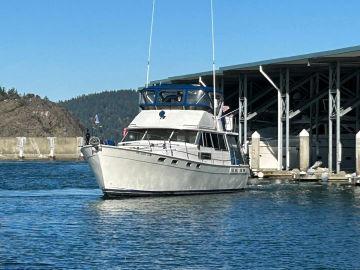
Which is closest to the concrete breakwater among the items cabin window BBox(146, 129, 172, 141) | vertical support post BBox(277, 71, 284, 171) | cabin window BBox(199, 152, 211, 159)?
vertical support post BBox(277, 71, 284, 171)

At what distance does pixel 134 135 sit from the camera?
1795 inches

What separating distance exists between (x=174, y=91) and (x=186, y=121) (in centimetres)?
305

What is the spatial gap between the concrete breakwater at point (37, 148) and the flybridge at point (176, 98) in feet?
443

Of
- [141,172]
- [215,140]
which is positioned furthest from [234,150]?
[141,172]

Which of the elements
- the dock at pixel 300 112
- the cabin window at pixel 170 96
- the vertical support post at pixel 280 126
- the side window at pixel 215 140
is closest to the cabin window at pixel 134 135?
the cabin window at pixel 170 96

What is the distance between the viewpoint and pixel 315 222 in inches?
1325

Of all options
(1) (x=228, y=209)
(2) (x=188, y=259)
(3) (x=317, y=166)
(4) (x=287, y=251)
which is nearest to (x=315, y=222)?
(1) (x=228, y=209)

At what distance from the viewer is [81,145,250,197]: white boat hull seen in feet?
135

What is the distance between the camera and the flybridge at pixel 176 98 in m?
47.3

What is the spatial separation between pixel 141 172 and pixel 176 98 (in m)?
7.55

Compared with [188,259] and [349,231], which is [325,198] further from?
[188,259]

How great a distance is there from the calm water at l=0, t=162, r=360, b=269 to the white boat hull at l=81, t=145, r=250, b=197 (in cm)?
81

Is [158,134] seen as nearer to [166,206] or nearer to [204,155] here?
[204,155]

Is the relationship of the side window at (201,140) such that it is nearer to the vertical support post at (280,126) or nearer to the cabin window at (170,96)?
the cabin window at (170,96)
